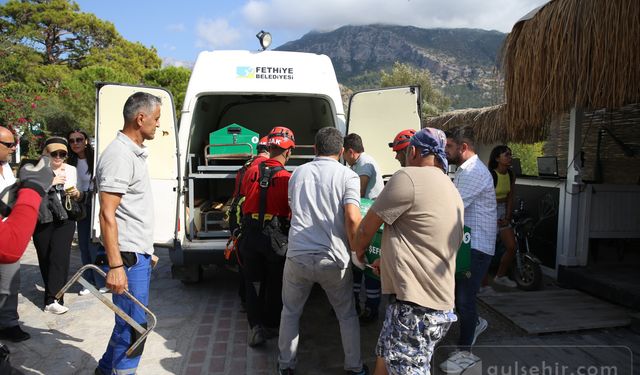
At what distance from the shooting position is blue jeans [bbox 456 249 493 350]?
3.22 metres

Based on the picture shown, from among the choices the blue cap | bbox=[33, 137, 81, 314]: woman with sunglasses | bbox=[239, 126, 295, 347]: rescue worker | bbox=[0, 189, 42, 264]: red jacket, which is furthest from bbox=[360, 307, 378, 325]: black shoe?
bbox=[33, 137, 81, 314]: woman with sunglasses

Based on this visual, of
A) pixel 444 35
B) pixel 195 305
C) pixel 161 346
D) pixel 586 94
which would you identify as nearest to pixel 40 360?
pixel 161 346

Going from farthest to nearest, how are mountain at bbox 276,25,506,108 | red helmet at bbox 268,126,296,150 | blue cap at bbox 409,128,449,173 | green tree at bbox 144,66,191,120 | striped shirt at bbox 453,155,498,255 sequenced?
mountain at bbox 276,25,506,108 → green tree at bbox 144,66,191,120 → red helmet at bbox 268,126,296,150 → striped shirt at bbox 453,155,498,255 → blue cap at bbox 409,128,449,173

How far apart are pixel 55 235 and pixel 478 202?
4182 mm

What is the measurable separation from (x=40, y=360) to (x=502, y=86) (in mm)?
6169

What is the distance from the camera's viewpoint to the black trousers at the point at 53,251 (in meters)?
4.24

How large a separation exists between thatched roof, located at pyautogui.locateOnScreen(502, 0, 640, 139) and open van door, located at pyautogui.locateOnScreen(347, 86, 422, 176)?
1501 millimetres

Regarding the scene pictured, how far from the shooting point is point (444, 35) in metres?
158

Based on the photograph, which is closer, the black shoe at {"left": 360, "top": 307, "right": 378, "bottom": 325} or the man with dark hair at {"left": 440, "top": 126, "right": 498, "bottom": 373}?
the man with dark hair at {"left": 440, "top": 126, "right": 498, "bottom": 373}

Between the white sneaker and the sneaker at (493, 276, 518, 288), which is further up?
the sneaker at (493, 276, 518, 288)

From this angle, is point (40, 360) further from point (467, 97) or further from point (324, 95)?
point (467, 97)

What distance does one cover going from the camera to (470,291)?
322 cm

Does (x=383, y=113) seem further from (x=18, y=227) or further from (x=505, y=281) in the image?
(x=18, y=227)

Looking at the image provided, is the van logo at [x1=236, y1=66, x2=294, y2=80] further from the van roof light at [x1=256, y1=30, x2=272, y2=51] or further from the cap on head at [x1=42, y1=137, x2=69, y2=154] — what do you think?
the cap on head at [x1=42, y1=137, x2=69, y2=154]
